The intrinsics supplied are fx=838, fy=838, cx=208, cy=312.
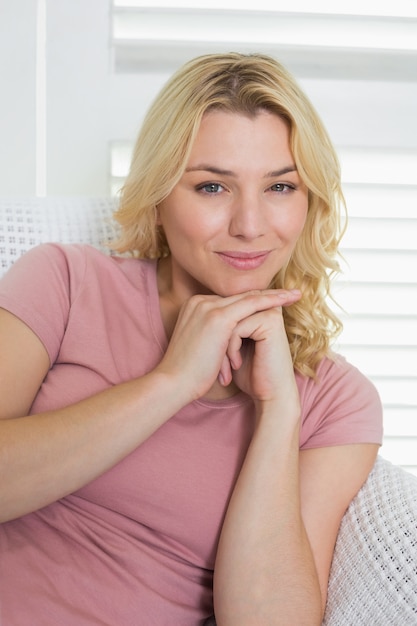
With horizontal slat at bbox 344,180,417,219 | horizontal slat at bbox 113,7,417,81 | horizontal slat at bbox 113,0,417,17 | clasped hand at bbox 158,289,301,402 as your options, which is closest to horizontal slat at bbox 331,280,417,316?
horizontal slat at bbox 344,180,417,219

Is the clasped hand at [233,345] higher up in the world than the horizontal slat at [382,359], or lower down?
higher up

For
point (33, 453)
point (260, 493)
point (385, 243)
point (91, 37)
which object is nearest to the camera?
point (33, 453)

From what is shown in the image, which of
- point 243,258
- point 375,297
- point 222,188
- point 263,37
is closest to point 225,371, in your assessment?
point 243,258

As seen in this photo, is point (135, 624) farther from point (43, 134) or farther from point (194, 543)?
point (43, 134)

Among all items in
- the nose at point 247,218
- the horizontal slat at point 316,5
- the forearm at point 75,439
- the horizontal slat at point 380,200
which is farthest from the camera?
the horizontal slat at point 380,200

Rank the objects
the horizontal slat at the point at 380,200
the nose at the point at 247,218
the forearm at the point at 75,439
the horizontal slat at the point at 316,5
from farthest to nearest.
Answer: the horizontal slat at the point at 380,200, the horizontal slat at the point at 316,5, the nose at the point at 247,218, the forearm at the point at 75,439

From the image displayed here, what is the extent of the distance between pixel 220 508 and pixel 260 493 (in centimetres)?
7

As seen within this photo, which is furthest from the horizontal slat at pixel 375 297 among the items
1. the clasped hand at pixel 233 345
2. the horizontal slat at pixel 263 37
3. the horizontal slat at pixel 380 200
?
the clasped hand at pixel 233 345

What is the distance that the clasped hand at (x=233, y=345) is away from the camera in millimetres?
1237

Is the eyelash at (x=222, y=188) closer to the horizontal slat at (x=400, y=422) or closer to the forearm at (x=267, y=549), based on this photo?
the forearm at (x=267, y=549)

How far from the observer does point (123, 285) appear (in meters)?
1.40

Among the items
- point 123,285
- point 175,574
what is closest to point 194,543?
point 175,574

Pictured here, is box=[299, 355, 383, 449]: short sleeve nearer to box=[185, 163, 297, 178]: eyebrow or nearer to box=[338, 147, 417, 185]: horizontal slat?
box=[185, 163, 297, 178]: eyebrow

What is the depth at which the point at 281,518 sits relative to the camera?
123cm
